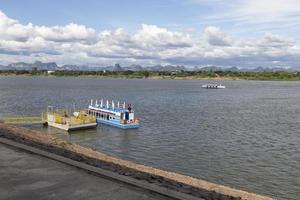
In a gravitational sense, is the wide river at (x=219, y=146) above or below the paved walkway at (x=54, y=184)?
below

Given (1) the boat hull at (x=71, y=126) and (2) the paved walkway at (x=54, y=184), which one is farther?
(1) the boat hull at (x=71, y=126)

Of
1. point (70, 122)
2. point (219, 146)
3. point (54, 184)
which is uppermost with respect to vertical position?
point (54, 184)

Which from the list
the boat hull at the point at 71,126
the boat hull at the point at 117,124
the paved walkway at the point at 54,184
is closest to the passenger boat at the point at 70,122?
the boat hull at the point at 71,126

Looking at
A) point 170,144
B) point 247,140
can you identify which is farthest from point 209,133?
point 170,144

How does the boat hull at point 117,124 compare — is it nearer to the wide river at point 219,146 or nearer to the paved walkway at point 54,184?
the wide river at point 219,146

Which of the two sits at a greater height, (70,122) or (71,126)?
(70,122)

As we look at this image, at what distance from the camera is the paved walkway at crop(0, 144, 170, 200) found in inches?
418

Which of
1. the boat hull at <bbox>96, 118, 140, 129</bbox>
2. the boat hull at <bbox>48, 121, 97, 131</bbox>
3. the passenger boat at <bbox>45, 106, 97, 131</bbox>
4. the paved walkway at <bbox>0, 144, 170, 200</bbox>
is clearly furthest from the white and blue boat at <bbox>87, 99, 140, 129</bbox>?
the paved walkway at <bbox>0, 144, 170, 200</bbox>

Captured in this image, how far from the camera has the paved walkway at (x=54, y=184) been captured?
10609mm

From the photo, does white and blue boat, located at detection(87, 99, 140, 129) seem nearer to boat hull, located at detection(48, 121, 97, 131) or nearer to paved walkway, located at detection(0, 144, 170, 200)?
boat hull, located at detection(48, 121, 97, 131)

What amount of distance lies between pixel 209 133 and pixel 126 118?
1250 cm

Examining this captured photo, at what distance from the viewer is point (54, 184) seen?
38.0ft

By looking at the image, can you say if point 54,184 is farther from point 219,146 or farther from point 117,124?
point 117,124

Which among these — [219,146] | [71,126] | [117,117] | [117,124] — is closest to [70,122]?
[71,126]
